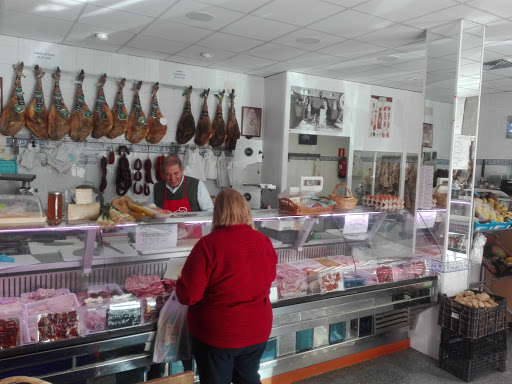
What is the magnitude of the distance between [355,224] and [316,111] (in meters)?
3.56

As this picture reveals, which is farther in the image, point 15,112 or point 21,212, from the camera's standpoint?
point 15,112

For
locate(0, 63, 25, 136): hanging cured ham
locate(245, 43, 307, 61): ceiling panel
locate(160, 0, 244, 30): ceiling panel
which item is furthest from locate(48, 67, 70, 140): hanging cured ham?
locate(245, 43, 307, 61): ceiling panel

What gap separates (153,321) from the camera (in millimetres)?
3000

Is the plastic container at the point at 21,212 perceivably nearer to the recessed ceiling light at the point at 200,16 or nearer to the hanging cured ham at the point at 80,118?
the recessed ceiling light at the point at 200,16

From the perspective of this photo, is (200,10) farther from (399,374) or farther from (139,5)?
(399,374)

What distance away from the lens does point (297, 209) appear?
12.4 ft

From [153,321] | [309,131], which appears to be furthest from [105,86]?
[153,321]

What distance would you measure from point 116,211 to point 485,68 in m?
5.50

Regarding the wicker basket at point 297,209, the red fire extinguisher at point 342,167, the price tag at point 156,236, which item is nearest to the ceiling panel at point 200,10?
the wicker basket at point 297,209

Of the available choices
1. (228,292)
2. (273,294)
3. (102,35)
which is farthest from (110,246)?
(102,35)

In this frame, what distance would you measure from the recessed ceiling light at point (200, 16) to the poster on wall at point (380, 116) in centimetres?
440

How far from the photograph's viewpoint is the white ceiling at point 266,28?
4066 millimetres

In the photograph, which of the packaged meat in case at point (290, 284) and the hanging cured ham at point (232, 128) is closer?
the packaged meat in case at point (290, 284)

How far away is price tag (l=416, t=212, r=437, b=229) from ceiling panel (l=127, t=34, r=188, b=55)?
344 cm
